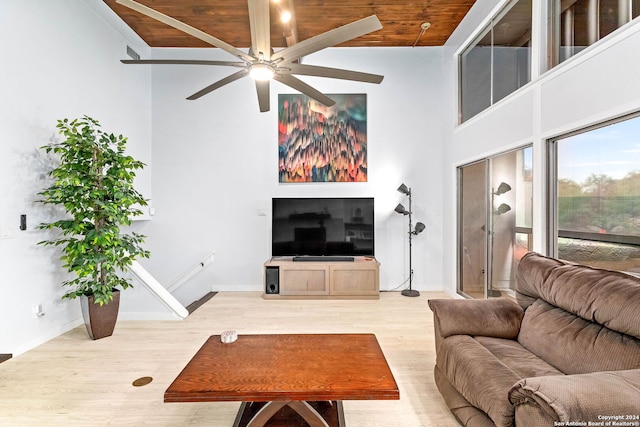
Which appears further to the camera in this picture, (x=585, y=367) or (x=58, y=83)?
(x=58, y=83)

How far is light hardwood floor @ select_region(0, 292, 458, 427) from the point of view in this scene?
6.36 feet

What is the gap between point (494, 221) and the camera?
3670 millimetres

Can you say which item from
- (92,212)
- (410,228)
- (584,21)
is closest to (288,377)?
(92,212)

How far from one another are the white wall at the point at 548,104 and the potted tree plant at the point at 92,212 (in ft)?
12.7

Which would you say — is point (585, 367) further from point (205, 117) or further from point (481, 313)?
point (205, 117)

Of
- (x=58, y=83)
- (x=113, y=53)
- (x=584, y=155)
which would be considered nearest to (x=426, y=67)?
(x=584, y=155)

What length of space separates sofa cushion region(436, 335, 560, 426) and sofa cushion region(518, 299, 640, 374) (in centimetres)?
7

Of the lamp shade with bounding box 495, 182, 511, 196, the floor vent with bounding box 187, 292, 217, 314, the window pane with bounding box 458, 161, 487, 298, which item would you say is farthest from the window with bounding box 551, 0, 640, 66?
the floor vent with bounding box 187, 292, 217, 314

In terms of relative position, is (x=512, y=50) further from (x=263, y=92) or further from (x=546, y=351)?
(x=546, y=351)

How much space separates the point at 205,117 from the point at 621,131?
491 cm

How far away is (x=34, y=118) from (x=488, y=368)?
13.7ft

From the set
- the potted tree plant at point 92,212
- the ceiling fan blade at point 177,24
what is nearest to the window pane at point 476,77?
the ceiling fan blade at point 177,24

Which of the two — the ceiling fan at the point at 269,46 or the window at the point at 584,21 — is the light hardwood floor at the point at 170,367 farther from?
the window at the point at 584,21

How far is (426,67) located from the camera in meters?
4.96
